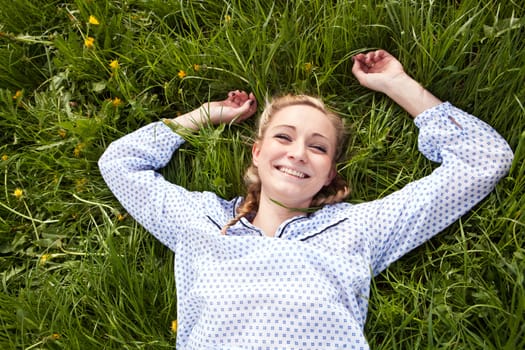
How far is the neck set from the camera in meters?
2.37

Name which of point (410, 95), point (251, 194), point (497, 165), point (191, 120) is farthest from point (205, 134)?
point (497, 165)

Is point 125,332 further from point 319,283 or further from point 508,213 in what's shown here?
point 508,213

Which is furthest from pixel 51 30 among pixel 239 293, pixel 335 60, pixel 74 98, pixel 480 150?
pixel 480 150

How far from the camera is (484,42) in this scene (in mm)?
2465

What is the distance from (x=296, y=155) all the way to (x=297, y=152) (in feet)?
0.06

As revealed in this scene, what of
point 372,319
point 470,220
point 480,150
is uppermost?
point 480,150

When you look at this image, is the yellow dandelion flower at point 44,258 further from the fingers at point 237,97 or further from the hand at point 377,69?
the hand at point 377,69

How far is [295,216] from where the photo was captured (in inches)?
93.7

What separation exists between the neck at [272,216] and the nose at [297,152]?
0.84ft

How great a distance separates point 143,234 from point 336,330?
3.54ft

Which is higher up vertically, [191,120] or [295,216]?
[191,120]

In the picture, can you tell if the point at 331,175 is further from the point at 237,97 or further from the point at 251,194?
the point at 237,97

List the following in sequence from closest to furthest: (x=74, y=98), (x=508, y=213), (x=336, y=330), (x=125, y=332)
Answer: (x=336, y=330)
(x=508, y=213)
(x=125, y=332)
(x=74, y=98)

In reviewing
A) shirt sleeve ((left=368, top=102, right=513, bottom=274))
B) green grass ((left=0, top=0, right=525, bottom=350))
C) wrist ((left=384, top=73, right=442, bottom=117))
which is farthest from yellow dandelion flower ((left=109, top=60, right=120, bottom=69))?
shirt sleeve ((left=368, top=102, right=513, bottom=274))
